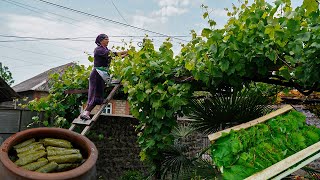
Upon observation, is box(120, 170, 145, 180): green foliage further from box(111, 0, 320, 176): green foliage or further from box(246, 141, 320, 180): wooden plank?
box(246, 141, 320, 180): wooden plank

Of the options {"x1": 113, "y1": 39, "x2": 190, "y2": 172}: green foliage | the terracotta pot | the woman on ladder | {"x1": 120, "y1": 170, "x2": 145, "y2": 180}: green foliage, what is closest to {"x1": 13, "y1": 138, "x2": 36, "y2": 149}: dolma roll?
the terracotta pot

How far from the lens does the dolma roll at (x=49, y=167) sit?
3184mm

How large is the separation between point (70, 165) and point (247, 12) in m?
2.49

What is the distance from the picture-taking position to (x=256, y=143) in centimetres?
294

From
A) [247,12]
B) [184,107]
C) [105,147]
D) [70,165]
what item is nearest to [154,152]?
[184,107]

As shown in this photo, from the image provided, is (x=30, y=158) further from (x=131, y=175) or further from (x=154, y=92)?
(x=131, y=175)

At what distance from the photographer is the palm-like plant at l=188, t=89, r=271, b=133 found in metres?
4.31

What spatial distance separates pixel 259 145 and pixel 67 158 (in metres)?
2.02

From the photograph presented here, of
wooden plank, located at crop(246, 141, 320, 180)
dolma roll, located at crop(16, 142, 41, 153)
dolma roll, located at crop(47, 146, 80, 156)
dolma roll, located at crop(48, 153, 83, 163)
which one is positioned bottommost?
dolma roll, located at crop(48, 153, 83, 163)

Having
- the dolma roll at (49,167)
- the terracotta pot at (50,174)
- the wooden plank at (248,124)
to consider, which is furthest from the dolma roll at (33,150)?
the wooden plank at (248,124)

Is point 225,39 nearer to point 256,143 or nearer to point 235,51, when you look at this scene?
point 235,51

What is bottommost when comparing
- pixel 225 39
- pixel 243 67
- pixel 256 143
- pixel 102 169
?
pixel 102 169

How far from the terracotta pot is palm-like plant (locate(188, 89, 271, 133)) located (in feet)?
4.93

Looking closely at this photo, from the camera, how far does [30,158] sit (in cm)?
328
